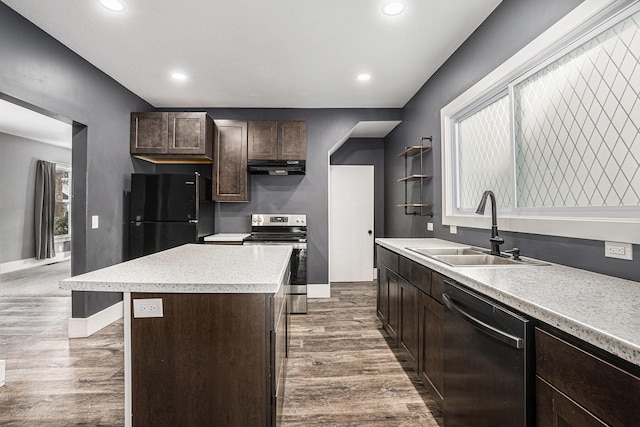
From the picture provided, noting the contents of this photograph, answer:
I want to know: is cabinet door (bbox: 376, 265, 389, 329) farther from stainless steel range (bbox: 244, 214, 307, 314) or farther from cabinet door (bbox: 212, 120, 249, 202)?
cabinet door (bbox: 212, 120, 249, 202)

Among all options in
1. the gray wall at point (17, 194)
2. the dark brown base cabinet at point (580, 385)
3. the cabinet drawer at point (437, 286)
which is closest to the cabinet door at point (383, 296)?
the cabinet drawer at point (437, 286)

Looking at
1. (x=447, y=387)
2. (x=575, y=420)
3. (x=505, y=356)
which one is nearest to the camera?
(x=575, y=420)

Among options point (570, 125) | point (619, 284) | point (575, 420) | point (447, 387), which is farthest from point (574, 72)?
point (447, 387)

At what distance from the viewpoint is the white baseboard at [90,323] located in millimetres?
2852

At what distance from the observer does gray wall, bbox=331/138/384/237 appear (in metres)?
5.06

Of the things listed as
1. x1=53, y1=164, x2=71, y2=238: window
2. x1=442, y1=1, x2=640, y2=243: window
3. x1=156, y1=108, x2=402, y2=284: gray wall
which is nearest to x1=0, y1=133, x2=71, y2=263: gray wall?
x1=53, y1=164, x2=71, y2=238: window

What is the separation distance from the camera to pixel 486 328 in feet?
3.70

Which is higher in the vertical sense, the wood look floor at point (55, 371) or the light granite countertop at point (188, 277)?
the light granite countertop at point (188, 277)

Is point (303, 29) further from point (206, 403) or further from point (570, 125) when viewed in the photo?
point (206, 403)

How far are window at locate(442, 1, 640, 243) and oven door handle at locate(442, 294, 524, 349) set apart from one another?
68cm

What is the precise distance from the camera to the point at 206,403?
120 cm

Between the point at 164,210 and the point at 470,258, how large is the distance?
316 cm

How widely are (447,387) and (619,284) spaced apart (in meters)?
0.86

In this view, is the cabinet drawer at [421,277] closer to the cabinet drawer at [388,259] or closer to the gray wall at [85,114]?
the cabinet drawer at [388,259]
